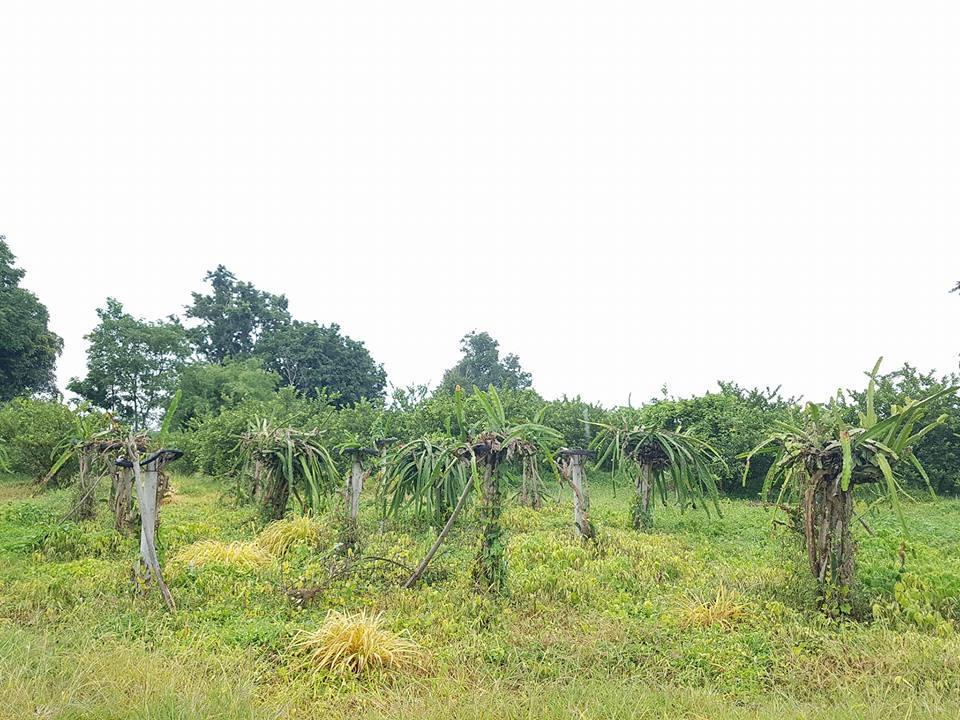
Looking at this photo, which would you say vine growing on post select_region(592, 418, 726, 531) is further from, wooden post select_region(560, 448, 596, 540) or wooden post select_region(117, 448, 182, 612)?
wooden post select_region(117, 448, 182, 612)

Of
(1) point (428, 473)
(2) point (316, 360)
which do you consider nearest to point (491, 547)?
(1) point (428, 473)

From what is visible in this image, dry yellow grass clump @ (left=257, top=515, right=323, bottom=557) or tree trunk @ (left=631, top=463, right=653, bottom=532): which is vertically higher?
tree trunk @ (left=631, top=463, right=653, bottom=532)

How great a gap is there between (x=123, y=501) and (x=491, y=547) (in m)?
5.88

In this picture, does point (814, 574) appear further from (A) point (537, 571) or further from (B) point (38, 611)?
(B) point (38, 611)

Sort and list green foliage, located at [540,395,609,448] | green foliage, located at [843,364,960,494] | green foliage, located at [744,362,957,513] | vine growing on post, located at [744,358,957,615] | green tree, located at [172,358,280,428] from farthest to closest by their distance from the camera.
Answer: green tree, located at [172,358,280,428] < green foliage, located at [540,395,609,448] < green foliage, located at [843,364,960,494] < vine growing on post, located at [744,358,957,615] < green foliage, located at [744,362,957,513]

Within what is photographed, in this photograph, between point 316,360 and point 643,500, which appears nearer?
point 643,500

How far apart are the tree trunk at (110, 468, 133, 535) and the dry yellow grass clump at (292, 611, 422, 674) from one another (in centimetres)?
545

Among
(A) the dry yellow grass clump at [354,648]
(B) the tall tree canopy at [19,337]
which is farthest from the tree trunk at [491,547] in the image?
(B) the tall tree canopy at [19,337]

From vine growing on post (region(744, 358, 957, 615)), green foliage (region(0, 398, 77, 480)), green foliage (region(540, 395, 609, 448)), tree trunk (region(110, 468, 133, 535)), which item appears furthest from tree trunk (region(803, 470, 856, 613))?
green foliage (region(0, 398, 77, 480))

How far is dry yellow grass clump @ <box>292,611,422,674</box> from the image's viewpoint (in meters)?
4.00

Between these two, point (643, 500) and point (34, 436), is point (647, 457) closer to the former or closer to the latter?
point (643, 500)

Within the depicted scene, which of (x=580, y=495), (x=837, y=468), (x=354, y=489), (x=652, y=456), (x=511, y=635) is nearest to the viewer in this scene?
(x=511, y=635)

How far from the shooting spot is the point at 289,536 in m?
7.63

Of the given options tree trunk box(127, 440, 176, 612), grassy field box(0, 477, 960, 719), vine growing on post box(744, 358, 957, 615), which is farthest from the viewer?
tree trunk box(127, 440, 176, 612)
